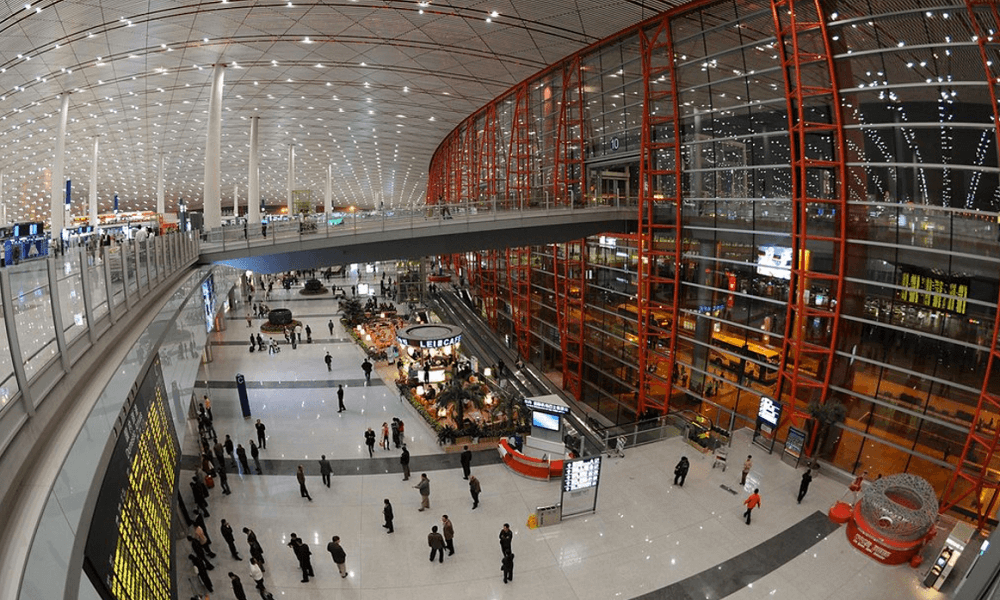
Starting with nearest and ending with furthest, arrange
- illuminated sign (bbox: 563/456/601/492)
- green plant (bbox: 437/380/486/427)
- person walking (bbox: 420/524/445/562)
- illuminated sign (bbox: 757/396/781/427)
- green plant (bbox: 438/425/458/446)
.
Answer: person walking (bbox: 420/524/445/562)
illuminated sign (bbox: 563/456/601/492)
illuminated sign (bbox: 757/396/781/427)
green plant (bbox: 438/425/458/446)
green plant (bbox: 437/380/486/427)

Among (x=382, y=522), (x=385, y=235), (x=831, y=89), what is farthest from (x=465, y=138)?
(x=382, y=522)

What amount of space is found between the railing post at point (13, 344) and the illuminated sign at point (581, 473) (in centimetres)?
1071

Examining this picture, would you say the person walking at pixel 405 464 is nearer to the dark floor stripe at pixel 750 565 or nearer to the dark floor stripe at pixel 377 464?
the dark floor stripe at pixel 377 464

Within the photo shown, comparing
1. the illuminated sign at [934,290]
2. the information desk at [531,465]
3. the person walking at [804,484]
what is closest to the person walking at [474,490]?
the information desk at [531,465]

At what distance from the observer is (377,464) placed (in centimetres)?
1639

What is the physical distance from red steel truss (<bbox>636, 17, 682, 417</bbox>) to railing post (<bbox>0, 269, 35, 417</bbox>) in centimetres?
1957

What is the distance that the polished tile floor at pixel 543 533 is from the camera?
10.8m

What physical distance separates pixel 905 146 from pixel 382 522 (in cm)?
1701

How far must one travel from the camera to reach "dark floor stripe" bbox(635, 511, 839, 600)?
10562mm

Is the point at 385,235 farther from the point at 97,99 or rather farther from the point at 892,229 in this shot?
the point at 97,99

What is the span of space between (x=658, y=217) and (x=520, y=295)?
12361mm

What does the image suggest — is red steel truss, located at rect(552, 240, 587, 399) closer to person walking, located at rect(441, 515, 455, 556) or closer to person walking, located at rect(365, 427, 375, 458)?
person walking, located at rect(365, 427, 375, 458)

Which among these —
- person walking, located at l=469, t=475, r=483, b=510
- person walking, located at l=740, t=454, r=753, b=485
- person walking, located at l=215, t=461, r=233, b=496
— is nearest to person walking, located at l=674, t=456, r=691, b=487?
person walking, located at l=740, t=454, r=753, b=485

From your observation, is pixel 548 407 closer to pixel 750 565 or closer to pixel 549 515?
pixel 549 515
